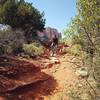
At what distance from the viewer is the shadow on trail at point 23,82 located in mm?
14937

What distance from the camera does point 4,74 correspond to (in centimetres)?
1756

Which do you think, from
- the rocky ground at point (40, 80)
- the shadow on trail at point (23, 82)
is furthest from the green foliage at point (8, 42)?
the shadow on trail at point (23, 82)

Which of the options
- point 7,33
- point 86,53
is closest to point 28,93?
point 86,53

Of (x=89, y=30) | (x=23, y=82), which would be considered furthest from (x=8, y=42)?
(x=89, y=30)

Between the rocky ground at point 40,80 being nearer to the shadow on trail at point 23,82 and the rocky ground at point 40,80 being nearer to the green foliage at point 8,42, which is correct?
the shadow on trail at point 23,82

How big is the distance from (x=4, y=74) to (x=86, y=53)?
746cm

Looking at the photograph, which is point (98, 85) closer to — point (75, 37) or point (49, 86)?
point (75, 37)

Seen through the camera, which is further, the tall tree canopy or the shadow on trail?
the shadow on trail

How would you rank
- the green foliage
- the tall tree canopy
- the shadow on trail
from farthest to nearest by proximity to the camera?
1. the green foliage
2. the shadow on trail
3. the tall tree canopy

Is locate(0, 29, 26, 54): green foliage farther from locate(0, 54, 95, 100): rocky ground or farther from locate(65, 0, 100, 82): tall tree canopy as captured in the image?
locate(65, 0, 100, 82): tall tree canopy

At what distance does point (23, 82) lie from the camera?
1697 centimetres

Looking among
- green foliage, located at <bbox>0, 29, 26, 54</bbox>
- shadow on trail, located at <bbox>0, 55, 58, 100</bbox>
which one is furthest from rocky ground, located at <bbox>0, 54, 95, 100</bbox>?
green foliage, located at <bbox>0, 29, 26, 54</bbox>

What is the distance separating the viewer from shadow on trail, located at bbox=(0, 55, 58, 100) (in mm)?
14937

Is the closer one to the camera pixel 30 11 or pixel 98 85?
pixel 98 85
